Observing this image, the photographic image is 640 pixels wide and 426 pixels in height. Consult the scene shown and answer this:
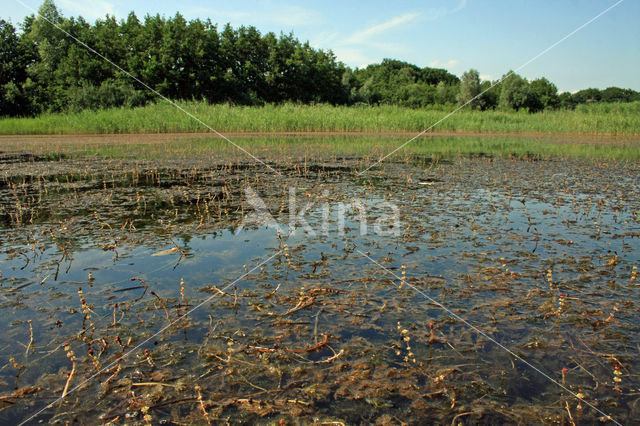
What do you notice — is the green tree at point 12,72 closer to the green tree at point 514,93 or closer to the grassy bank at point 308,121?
the grassy bank at point 308,121

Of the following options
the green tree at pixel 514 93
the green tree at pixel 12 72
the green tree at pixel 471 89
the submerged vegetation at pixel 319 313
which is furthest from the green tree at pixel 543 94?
the submerged vegetation at pixel 319 313

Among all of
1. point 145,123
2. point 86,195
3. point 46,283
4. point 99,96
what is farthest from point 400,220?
point 99,96

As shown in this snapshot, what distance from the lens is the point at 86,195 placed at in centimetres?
594

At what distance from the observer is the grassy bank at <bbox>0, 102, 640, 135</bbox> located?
19.2 metres

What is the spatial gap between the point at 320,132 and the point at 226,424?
2088 centimetres

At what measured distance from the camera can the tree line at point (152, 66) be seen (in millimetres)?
32062

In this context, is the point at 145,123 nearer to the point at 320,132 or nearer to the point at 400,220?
the point at 320,132

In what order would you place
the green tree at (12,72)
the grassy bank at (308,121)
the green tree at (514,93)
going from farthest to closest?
the green tree at (514,93)
the green tree at (12,72)
the grassy bank at (308,121)

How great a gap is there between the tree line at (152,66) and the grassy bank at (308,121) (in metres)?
6.74

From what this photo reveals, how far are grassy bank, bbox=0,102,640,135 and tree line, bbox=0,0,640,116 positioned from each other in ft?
22.1

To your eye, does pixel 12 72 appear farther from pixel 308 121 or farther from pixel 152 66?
pixel 308 121

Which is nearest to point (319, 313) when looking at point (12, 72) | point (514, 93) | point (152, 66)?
point (152, 66)

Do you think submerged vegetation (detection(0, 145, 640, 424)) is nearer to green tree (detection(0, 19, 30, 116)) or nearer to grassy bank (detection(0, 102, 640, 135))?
grassy bank (detection(0, 102, 640, 135))

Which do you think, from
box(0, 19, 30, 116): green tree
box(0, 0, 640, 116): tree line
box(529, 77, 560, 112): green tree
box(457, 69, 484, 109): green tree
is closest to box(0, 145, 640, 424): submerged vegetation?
box(0, 0, 640, 116): tree line
